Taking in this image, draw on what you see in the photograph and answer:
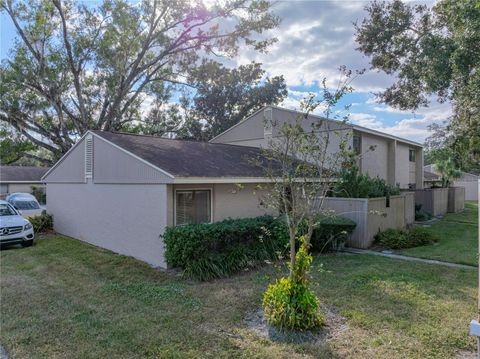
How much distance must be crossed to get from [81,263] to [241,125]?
1180cm

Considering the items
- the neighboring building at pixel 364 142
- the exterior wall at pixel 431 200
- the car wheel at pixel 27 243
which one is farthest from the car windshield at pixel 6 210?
the exterior wall at pixel 431 200

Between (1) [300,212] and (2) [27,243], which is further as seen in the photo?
(2) [27,243]

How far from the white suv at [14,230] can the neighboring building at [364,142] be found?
1022 centimetres

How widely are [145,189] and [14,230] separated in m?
5.73

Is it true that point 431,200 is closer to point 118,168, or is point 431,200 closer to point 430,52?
point 430,52

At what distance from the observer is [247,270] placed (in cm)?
855

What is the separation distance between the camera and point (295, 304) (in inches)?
195

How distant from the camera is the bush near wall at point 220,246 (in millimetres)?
8055

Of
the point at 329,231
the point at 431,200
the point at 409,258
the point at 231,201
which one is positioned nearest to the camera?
the point at 409,258

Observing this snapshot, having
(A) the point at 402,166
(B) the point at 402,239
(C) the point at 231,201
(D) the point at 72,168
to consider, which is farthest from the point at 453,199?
(D) the point at 72,168

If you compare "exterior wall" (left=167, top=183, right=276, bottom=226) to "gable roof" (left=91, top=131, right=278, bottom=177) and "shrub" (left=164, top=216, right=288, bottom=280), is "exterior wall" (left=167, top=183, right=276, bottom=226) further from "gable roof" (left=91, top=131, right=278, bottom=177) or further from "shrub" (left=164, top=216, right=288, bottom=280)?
"shrub" (left=164, top=216, right=288, bottom=280)

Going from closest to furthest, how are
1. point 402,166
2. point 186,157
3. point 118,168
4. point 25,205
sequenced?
point 118,168 < point 186,157 < point 25,205 < point 402,166

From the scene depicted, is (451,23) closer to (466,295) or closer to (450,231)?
(450,231)

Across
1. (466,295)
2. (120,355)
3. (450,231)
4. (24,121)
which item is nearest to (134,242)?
(120,355)
